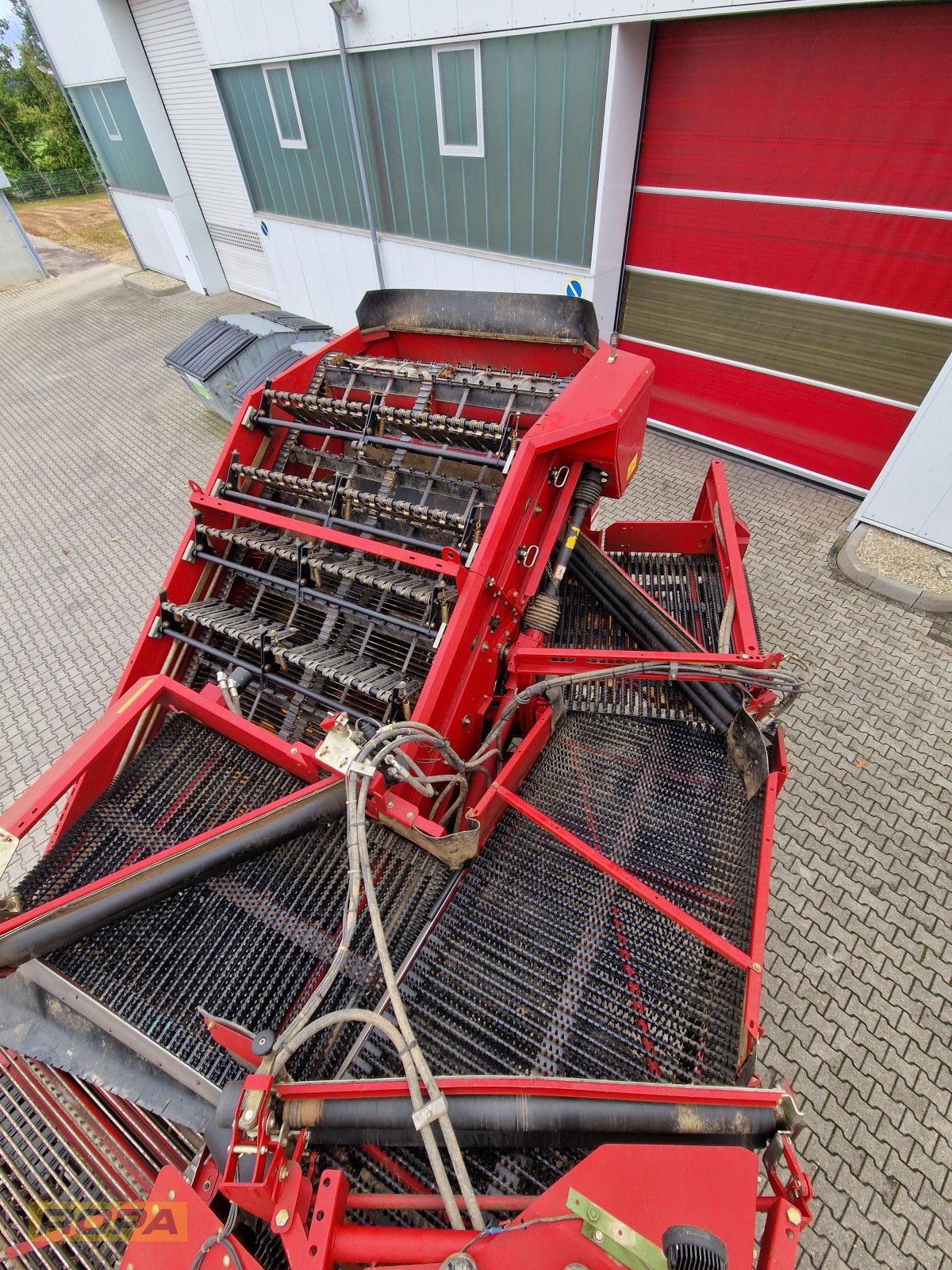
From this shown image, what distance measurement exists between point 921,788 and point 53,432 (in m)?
12.9

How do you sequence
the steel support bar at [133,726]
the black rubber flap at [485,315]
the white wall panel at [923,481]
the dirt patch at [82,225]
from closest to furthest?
the steel support bar at [133,726]
the black rubber flap at [485,315]
the white wall panel at [923,481]
the dirt patch at [82,225]

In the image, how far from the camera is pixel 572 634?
4.42m

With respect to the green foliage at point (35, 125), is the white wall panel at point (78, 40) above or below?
above

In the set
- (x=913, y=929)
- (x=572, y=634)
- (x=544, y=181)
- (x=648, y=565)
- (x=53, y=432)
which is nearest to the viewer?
(x=913, y=929)

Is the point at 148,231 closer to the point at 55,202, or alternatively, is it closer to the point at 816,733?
the point at 55,202

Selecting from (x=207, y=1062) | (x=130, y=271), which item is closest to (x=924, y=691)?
(x=207, y=1062)

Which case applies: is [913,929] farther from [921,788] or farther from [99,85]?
[99,85]

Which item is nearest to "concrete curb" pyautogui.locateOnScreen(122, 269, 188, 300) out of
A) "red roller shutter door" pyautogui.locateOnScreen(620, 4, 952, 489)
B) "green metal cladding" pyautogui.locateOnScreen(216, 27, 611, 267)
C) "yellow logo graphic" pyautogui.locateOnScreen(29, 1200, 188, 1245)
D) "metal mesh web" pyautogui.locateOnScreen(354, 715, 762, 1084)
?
"green metal cladding" pyautogui.locateOnScreen(216, 27, 611, 267)

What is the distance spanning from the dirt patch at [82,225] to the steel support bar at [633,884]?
22315mm

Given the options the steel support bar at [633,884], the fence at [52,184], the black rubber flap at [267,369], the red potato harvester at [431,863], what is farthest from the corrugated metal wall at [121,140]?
the steel support bar at [633,884]

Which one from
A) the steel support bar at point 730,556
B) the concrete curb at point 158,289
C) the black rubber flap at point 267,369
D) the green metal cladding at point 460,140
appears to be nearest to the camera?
the steel support bar at point 730,556

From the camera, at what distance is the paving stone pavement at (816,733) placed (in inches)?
124

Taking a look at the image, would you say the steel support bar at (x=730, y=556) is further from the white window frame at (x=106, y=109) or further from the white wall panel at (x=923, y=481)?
the white window frame at (x=106, y=109)

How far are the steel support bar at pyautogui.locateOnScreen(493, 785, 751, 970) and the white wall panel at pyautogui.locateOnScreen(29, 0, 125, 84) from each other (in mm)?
17411
